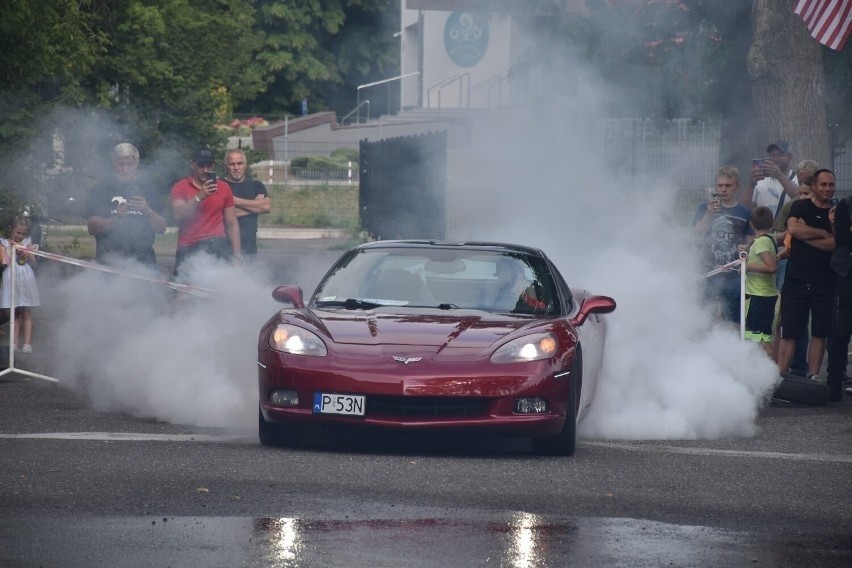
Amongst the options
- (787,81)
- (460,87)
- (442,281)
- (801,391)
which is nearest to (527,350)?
(442,281)

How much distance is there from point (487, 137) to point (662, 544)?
2104 cm

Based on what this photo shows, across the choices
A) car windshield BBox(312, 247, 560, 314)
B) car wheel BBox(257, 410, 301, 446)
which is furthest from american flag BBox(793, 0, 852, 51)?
car wheel BBox(257, 410, 301, 446)

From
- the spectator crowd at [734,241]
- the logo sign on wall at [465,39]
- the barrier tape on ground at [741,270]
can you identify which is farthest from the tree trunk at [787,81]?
the logo sign on wall at [465,39]

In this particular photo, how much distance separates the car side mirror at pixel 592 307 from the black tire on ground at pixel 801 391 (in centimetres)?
233

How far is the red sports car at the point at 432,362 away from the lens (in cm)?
789

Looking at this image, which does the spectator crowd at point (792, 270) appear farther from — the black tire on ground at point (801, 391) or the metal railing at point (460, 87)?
the metal railing at point (460, 87)

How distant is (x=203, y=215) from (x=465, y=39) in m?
30.4

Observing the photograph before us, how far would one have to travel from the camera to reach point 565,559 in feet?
18.5

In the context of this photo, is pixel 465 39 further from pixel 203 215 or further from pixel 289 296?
pixel 289 296

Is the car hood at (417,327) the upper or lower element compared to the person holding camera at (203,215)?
lower

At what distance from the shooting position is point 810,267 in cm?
1134

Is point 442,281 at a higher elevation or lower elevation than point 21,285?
higher

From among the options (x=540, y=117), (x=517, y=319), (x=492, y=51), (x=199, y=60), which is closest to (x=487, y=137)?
(x=540, y=117)

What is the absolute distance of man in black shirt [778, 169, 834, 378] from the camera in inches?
444
